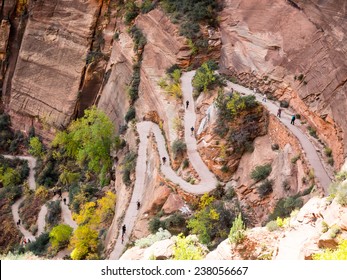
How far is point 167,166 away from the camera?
30500mm

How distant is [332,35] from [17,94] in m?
39.3

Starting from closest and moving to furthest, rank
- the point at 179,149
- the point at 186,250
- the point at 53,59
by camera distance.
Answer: the point at 186,250 → the point at 179,149 → the point at 53,59

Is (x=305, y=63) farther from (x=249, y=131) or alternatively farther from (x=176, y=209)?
(x=176, y=209)

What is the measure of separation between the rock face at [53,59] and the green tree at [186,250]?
3537 centimetres

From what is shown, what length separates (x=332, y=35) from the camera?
88.5 ft

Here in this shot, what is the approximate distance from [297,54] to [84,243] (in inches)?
821

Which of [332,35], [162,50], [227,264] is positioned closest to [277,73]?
[332,35]

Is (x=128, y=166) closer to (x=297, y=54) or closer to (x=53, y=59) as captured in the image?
(x=297, y=54)

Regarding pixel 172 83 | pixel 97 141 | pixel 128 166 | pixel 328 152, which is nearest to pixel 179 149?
Result: pixel 128 166

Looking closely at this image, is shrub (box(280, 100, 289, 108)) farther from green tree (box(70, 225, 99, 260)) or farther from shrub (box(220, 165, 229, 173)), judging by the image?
green tree (box(70, 225, 99, 260))

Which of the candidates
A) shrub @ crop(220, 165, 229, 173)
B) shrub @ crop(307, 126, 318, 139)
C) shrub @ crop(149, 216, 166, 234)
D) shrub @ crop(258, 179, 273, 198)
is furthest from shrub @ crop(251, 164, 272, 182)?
shrub @ crop(149, 216, 166, 234)

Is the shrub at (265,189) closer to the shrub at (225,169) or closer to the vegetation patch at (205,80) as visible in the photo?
the shrub at (225,169)

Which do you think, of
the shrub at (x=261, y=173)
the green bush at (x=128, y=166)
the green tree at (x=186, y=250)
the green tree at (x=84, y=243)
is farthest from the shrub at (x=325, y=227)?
the green bush at (x=128, y=166)

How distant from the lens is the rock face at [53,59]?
46531 millimetres
